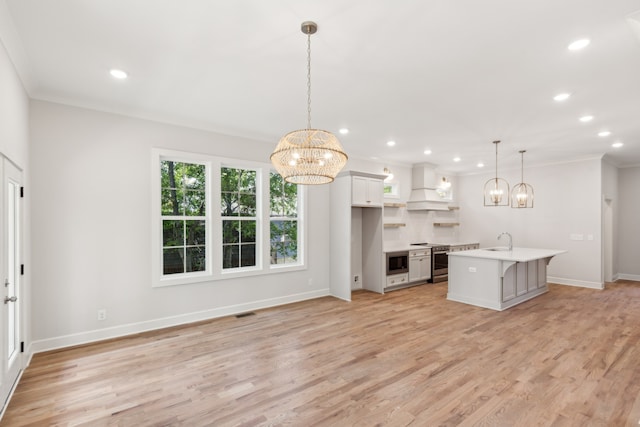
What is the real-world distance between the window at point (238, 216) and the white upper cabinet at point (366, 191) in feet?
6.03

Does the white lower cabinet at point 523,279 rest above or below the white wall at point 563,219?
below

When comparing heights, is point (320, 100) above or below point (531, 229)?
above

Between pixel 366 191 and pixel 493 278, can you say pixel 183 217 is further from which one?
pixel 493 278

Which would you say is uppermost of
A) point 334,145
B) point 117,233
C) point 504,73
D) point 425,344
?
point 504,73

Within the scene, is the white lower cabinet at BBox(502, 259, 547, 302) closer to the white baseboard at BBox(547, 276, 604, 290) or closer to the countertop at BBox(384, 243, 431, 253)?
the white baseboard at BBox(547, 276, 604, 290)

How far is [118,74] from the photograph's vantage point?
312cm

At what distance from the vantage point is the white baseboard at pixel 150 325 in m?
3.62

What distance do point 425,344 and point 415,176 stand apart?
4988 millimetres

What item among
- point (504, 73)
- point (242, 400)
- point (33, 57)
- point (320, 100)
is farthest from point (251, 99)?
point (242, 400)

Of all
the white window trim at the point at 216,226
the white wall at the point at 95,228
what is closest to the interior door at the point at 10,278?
the white wall at the point at 95,228

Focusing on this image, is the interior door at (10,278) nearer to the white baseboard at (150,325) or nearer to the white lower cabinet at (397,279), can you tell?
the white baseboard at (150,325)

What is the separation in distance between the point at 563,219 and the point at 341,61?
7.19 metres

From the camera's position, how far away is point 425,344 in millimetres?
3770

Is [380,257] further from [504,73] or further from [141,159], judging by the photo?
[141,159]
